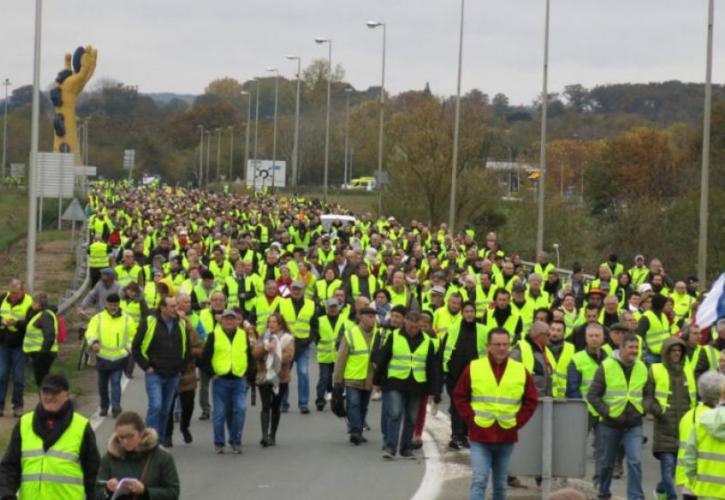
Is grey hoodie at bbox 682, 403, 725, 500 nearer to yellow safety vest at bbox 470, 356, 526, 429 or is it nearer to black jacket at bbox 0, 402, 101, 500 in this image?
yellow safety vest at bbox 470, 356, 526, 429

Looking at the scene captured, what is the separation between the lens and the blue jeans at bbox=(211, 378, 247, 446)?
696 inches

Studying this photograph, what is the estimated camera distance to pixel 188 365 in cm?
1814

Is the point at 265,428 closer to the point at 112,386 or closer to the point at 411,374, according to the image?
the point at 411,374

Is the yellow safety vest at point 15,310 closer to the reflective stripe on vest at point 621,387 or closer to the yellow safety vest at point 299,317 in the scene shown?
the yellow safety vest at point 299,317

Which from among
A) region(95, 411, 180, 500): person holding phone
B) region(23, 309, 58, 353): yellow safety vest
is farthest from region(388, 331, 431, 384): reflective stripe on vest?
region(95, 411, 180, 500): person holding phone

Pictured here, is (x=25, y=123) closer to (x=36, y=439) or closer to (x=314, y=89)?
(x=314, y=89)

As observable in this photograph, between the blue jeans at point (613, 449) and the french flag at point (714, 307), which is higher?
the french flag at point (714, 307)

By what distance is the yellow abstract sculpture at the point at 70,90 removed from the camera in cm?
10756

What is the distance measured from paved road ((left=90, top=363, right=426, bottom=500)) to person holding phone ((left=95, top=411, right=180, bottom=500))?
5512 millimetres

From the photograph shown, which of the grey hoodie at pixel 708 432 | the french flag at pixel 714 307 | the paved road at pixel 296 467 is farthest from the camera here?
the french flag at pixel 714 307

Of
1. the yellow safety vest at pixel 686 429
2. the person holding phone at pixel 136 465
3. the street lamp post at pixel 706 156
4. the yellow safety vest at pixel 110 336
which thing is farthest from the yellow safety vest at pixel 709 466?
the street lamp post at pixel 706 156

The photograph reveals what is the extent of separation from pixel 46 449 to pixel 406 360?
7.63m

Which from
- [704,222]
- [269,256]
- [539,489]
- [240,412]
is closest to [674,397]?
[539,489]

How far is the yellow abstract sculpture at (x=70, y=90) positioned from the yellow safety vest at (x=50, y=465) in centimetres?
9677
